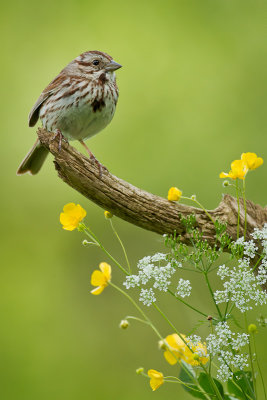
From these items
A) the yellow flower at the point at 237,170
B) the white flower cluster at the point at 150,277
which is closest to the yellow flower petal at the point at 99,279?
the white flower cluster at the point at 150,277

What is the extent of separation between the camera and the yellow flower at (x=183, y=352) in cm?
197

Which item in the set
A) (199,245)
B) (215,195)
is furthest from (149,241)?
(199,245)

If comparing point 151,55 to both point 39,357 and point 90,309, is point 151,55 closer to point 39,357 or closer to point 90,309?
point 90,309

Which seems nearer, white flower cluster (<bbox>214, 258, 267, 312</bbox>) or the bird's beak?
white flower cluster (<bbox>214, 258, 267, 312</bbox>)

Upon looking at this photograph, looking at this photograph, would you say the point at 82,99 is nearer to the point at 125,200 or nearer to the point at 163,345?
the point at 125,200

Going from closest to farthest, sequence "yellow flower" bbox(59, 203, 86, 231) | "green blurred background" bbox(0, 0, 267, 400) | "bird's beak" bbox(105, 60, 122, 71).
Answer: "yellow flower" bbox(59, 203, 86, 231) < "bird's beak" bbox(105, 60, 122, 71) < "green blurred background" bbox(0, 0, 267, 400)

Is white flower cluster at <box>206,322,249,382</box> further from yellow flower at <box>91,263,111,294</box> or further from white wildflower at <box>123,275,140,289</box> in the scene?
yellow flower at <box>91,263,111,294</box>

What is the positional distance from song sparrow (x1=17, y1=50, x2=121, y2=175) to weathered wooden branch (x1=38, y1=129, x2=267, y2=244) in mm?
899

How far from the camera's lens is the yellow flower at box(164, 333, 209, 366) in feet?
6.46

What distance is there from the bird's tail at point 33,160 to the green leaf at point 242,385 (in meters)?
2.81

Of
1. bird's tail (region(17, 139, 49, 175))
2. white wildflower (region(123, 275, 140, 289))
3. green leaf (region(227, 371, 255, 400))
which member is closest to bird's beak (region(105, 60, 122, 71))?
bird's tail (region(17, 139, 49, 175))

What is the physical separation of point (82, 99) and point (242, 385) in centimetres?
244

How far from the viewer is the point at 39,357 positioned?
554 centimetres

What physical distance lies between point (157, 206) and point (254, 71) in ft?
11.2
